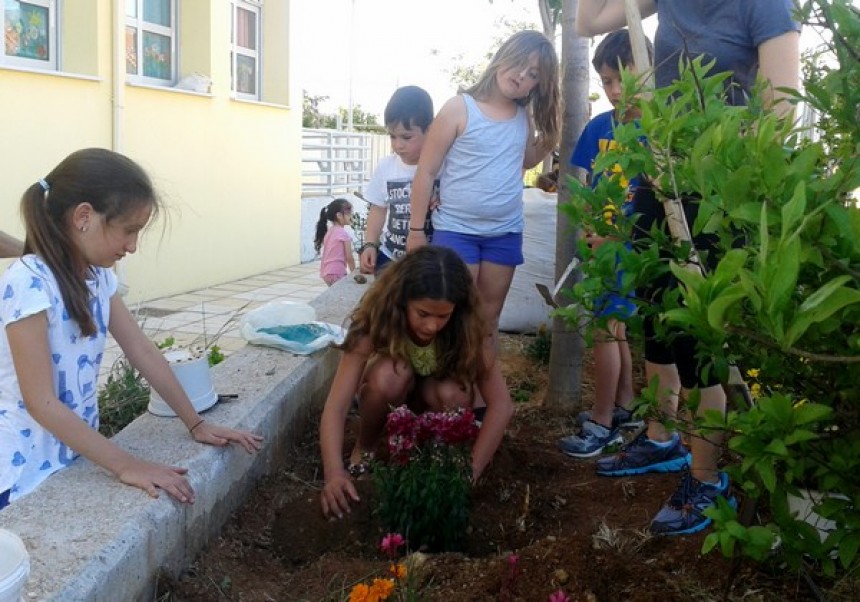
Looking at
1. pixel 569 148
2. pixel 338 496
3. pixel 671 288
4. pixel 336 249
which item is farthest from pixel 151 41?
pixel 671 288

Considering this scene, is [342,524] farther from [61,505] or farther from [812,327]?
[812,327]

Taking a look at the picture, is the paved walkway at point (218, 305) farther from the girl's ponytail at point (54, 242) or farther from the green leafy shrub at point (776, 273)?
the green leafy shrub at point (776, 273)

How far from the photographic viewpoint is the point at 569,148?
3889 millimetres

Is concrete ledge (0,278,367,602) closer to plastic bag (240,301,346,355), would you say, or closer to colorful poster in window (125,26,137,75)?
plastic bag (240,301,346,355)

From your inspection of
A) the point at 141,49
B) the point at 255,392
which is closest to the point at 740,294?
the point at 255,392

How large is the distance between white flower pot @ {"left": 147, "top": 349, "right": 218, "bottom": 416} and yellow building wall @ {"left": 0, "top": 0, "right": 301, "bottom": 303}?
322 centimetres

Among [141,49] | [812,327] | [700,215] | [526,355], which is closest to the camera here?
[812,327]

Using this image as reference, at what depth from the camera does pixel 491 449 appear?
285 centimetres

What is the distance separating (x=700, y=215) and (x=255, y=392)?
2.14 meters

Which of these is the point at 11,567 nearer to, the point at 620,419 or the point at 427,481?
the point at 427,481

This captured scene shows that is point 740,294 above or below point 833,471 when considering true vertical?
above

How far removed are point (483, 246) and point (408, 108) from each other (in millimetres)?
897

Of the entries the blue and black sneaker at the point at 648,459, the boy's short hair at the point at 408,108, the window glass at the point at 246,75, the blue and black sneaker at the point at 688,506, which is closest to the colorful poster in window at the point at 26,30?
the window glass at the point at 246,75

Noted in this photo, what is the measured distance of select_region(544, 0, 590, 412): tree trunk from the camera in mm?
3877
